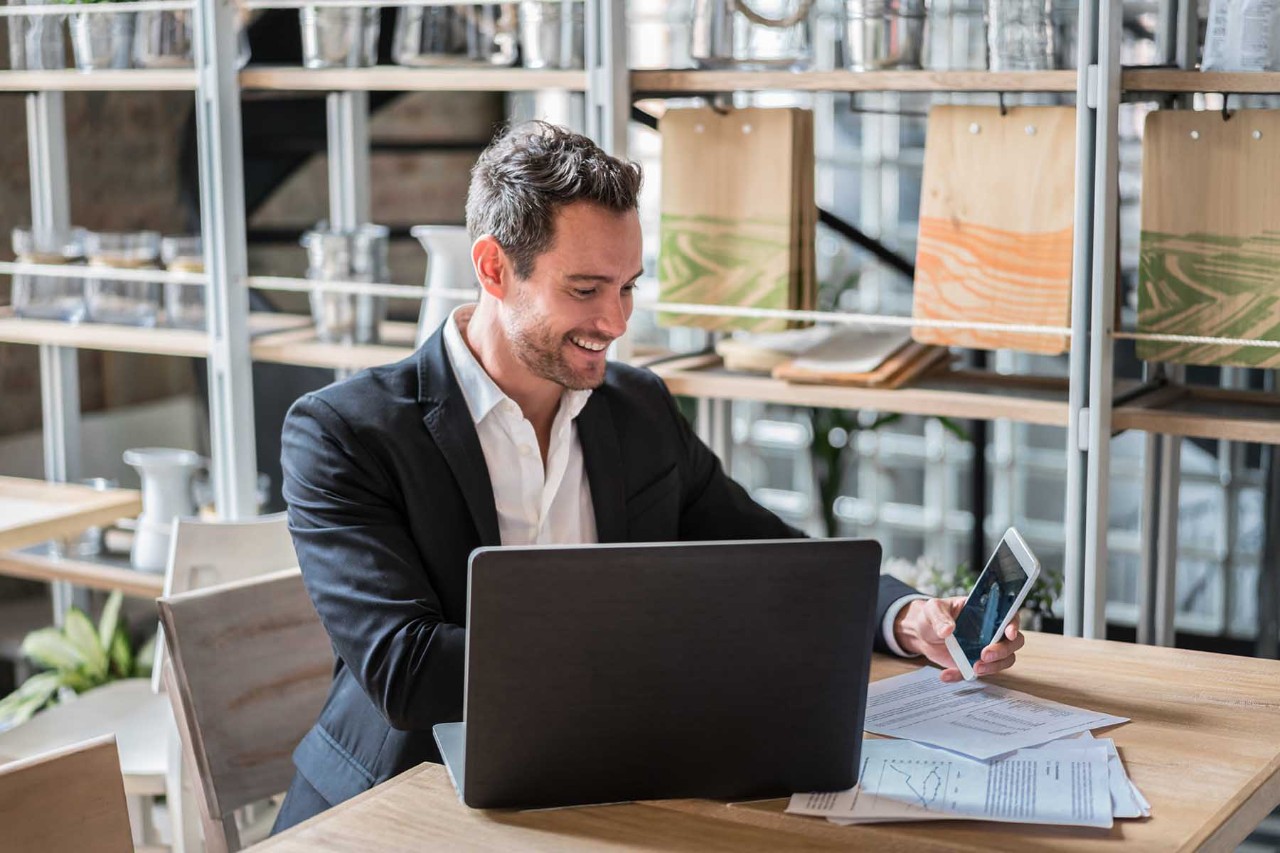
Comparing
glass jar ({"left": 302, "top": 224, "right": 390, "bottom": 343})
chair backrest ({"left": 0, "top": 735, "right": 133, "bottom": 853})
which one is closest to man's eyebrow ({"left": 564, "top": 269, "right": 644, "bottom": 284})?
chair backrest ({"left": 0, "top": 735, "right": 133, "bottom": 853})

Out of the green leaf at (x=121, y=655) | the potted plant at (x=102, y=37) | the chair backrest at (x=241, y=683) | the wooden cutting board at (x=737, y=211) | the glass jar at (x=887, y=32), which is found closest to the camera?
the chair backrest at (x=241, y=683)

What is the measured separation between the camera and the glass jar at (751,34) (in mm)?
2438

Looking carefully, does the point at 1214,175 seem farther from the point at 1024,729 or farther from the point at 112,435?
the point at 112,435

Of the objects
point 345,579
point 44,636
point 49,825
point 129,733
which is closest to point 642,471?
point 345,579

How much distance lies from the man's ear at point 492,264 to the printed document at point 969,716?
23.9 inches

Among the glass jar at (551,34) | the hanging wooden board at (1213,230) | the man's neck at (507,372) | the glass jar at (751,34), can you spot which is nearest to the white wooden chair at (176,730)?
the man's neck at (507,372)

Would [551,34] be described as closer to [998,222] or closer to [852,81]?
[852,81]

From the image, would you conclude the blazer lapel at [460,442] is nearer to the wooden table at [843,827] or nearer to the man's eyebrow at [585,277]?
the man's eyebrow at [585,277]

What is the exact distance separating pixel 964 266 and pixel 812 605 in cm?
119

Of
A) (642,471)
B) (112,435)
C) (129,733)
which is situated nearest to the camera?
(642,471)

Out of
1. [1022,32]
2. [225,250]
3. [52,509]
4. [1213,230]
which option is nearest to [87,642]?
[52,509]

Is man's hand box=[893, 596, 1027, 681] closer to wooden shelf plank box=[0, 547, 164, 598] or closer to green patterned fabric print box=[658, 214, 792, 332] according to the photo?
green patterned fabric print box=[658, 214, 792, 332]

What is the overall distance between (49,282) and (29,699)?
865mm

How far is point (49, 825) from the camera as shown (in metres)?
1.26
